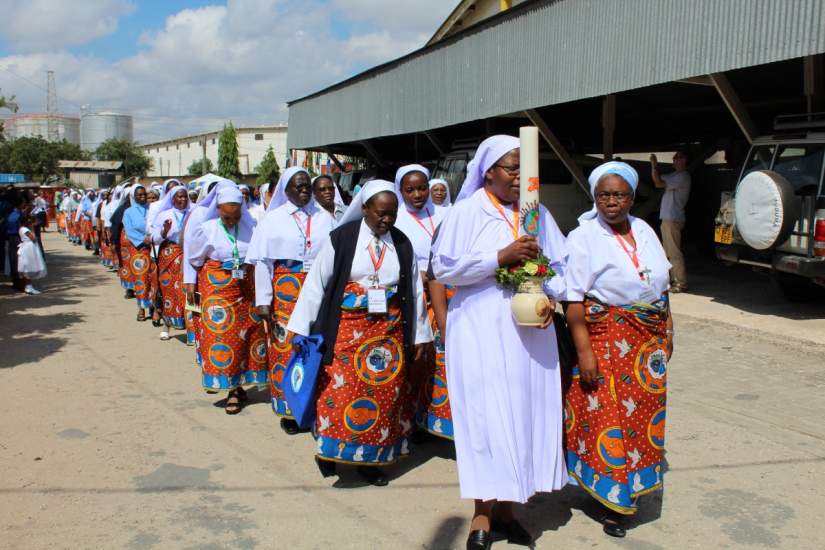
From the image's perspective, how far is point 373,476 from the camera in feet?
14.2

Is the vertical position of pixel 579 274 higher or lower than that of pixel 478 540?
higher

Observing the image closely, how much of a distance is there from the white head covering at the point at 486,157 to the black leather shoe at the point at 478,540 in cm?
161

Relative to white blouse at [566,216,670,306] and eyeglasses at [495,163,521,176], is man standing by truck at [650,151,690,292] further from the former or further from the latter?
eyeglasses at [495,163,521,176]

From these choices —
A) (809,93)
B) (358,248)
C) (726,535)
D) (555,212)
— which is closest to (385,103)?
(555,212)

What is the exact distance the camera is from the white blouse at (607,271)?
11.3ft

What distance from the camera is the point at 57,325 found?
31.6 ft

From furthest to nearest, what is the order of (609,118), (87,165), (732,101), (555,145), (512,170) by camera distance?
(87,165) < (555,145) < (609,118) < (732,101) < (512,170)

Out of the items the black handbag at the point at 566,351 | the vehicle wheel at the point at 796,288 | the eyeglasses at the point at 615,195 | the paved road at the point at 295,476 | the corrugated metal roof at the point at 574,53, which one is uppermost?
the corrugated metal roof at the point at 574,53

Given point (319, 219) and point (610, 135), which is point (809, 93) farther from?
point (319, 219)

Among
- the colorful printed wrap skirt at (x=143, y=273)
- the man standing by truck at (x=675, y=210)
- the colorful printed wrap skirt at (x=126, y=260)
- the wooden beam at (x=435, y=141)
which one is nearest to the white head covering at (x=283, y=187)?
the colorful printed wrap skirt at (x=143, y=273)

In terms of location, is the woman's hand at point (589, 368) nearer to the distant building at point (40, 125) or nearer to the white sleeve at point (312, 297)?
the white sleeve at point (312, 297)

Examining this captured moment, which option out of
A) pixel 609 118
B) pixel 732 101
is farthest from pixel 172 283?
pixel 609 118

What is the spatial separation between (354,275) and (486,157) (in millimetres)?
1184

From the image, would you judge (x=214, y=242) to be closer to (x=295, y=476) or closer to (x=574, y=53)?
(x=295, y=476)
